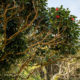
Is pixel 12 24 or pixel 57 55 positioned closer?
pixel 12 24

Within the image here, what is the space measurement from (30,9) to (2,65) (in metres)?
1.59

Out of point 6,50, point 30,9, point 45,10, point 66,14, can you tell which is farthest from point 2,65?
point 66,14


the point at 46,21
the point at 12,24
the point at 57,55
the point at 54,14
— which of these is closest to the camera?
the point at 12,24

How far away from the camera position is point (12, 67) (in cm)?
418

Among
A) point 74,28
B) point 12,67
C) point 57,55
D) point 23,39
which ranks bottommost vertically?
point 12,67

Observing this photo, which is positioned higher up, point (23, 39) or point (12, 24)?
point (12, 24)

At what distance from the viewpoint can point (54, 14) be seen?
3914 mm

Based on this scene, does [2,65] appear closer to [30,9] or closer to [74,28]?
[30,9]

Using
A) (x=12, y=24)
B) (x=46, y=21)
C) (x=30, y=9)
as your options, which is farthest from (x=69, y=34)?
(x=12, y=24)

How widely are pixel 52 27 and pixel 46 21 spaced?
33 centimetres

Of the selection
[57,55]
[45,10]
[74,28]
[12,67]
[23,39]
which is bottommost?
[12,67]

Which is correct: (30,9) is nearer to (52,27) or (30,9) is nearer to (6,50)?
(52,27)

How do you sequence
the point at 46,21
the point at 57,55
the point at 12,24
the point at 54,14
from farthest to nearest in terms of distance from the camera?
1. the point at 57,55
2. the point at 46,21
3. the point at 54,14
4. the point at 12,24

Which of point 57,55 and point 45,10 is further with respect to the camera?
point 57,55
